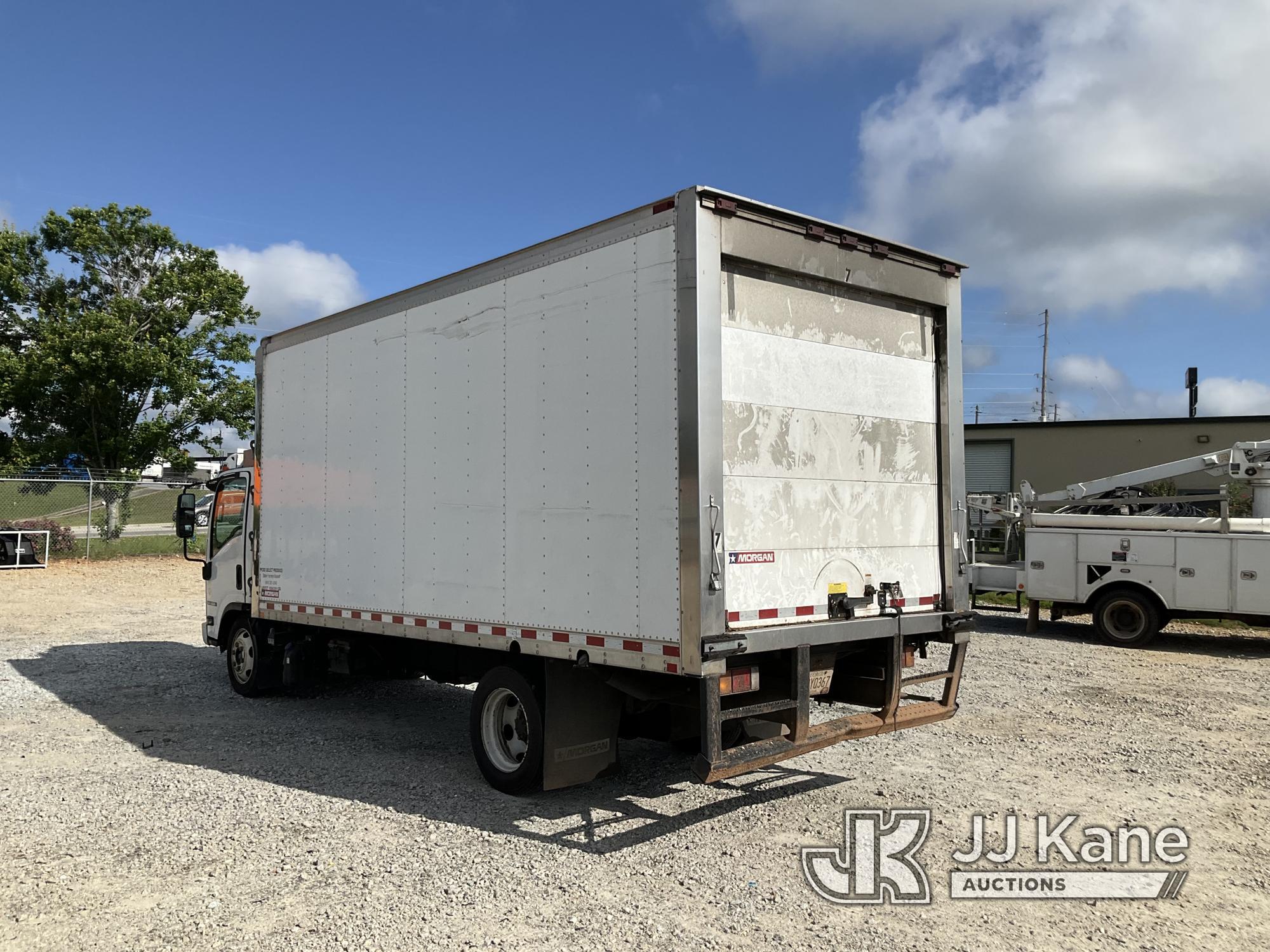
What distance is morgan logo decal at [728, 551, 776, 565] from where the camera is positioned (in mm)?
5297

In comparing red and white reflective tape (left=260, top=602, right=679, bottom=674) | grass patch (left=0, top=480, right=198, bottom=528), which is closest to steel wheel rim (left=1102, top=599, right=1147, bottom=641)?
red and white reflective tape (left=260, top=602, right=679, bottom=674)

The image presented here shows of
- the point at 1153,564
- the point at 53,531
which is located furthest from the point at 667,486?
the point at 53,531

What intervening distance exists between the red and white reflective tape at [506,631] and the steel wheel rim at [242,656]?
138 cm

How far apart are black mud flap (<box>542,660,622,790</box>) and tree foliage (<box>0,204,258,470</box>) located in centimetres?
2534

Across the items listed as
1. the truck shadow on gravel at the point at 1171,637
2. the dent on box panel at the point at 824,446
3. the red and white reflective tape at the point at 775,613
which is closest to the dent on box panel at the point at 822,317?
the dent on box panel at the point at 824,446

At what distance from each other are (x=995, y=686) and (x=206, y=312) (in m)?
27.2

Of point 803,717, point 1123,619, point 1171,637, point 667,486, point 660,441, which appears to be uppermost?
point 660,441

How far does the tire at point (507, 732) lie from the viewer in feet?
19.6

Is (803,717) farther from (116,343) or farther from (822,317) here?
(116,343)

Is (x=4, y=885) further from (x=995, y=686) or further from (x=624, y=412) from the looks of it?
(x=995, y=686)

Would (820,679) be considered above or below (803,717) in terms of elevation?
above

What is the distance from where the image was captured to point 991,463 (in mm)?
31375

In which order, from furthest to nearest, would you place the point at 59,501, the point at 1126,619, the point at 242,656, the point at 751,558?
the point at 59,501 → the point at 1126,619 → the point at 242,656 → the point at 751,558

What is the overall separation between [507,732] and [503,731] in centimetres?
4
